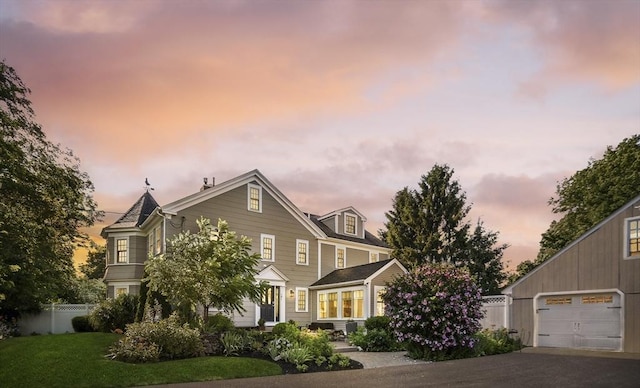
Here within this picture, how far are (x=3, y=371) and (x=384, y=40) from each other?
46.2 feet

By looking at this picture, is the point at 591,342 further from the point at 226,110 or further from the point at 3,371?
the point at 3,371

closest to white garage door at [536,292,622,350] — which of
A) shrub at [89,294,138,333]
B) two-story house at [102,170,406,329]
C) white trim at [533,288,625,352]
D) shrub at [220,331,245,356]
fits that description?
white trim at [533,288,625,352]

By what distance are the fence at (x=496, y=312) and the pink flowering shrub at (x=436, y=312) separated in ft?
15.4

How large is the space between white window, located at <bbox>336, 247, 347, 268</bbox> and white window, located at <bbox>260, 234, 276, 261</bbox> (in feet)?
17.0

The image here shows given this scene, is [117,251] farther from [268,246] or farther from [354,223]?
[354,223]

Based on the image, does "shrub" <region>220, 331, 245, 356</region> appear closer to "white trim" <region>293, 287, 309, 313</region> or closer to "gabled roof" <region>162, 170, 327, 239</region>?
"gabled roof" <region>162, 170, 327, 239</region>

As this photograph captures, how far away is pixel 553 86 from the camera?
1812 centimetres

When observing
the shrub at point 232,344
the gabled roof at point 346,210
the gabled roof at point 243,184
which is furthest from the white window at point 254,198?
the shrub at point 232,344

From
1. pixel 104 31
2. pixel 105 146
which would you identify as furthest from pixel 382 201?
pixel 104 31

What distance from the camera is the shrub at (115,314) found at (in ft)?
75.4

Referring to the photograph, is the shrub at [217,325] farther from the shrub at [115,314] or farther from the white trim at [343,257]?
the white trim at [343,257]

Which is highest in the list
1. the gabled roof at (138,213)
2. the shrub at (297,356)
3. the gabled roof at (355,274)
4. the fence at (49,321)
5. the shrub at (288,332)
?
the gabled roof at (138,213)

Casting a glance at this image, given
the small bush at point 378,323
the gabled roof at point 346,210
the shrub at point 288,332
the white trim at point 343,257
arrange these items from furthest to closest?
the gabled roof at point 346,210 < the white trim at point 343,257 < the small bush at point 378,323 < the shrub at point 288,332

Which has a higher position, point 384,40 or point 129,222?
point 384,40
